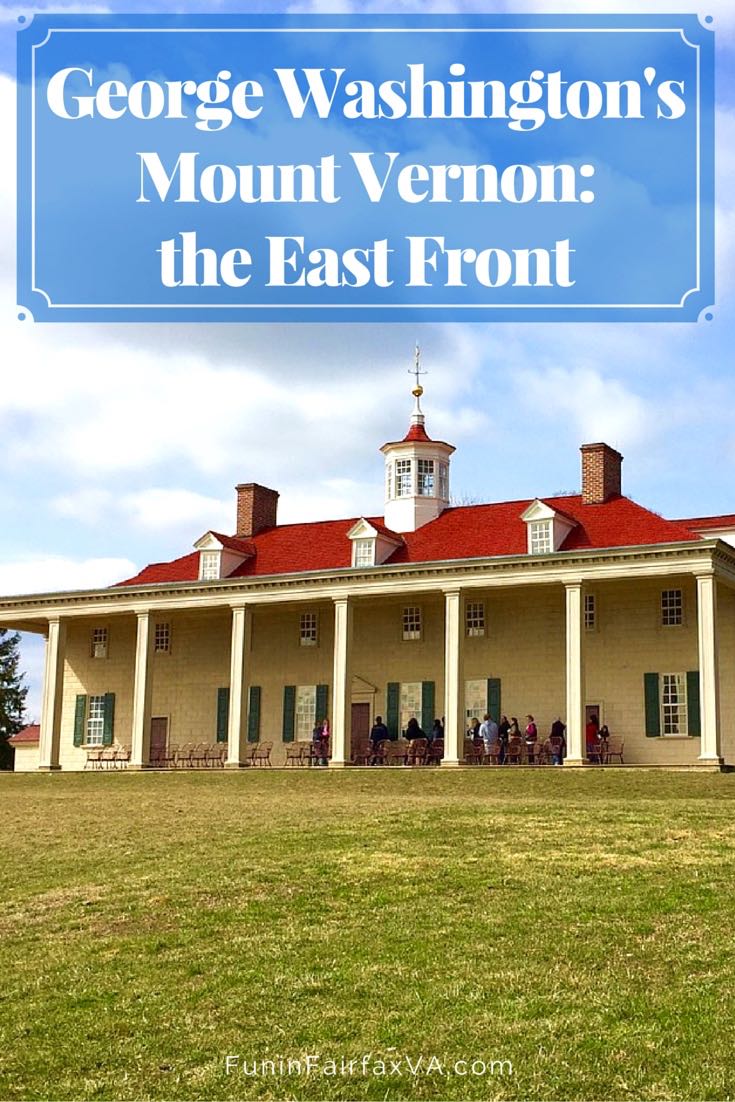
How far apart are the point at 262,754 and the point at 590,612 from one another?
1130 centimetres

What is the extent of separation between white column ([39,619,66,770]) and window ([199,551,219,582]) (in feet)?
16.5

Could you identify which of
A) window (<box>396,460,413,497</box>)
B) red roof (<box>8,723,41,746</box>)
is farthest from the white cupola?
red roof (<box>8,723,41,746</box>)

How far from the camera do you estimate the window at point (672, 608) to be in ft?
126

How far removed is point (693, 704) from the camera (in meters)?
37.4

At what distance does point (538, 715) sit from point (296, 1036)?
29765 mm

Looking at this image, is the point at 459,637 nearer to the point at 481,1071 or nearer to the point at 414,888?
the point at 414,888

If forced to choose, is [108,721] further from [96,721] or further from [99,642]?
[99,642]

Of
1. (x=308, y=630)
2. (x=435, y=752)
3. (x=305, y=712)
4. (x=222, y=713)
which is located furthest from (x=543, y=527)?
(x=222, y=713)

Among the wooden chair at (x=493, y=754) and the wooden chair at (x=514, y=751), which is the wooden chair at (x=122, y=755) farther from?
the wooden chair at (x=514, y=751)

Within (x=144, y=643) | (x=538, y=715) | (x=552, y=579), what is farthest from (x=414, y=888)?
(x=144, y=643)

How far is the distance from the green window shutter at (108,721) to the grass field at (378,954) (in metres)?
23.9

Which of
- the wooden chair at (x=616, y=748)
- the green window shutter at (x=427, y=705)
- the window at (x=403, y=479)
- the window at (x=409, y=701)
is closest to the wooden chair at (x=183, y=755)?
the window at (x=409, y=701)

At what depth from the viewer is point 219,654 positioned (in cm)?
4531

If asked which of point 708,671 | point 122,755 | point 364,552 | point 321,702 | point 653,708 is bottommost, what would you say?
point 122,755
